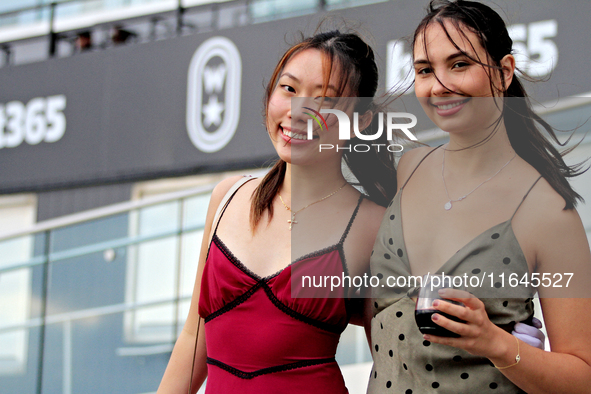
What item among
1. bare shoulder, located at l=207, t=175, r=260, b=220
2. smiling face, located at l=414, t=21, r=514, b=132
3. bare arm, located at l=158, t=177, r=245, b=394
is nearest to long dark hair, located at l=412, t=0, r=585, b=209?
smiling face, located at l=414, t=21, r=514, b=132

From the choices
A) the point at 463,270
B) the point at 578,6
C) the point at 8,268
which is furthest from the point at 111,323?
the point at 578,6

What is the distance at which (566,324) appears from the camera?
1.13 m

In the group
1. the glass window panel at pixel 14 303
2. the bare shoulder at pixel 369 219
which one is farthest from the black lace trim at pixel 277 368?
the glass window panel at pixel 14 303

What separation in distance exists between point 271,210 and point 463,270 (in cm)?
60

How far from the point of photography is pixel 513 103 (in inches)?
48.9

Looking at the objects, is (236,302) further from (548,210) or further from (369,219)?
(548,210)

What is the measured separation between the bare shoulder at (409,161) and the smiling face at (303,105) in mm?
176

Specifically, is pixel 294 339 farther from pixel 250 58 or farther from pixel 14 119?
pixel 14 119

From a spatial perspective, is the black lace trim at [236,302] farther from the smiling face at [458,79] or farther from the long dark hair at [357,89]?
the smiling face at [458,79]

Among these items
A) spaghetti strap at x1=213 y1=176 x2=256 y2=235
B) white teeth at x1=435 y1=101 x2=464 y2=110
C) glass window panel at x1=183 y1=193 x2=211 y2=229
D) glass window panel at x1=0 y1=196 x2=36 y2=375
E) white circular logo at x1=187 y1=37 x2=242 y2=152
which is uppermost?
white circular logo at x1=187 y1=37 x2=242 y2=152

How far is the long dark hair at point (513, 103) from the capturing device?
118 cm

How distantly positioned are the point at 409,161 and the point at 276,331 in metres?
0.53

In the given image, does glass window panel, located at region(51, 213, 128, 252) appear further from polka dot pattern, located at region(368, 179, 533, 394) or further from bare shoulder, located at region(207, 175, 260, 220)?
polka dot pattern, located at region(368, 179, 533, 394)

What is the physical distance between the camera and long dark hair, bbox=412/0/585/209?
3.87ft
